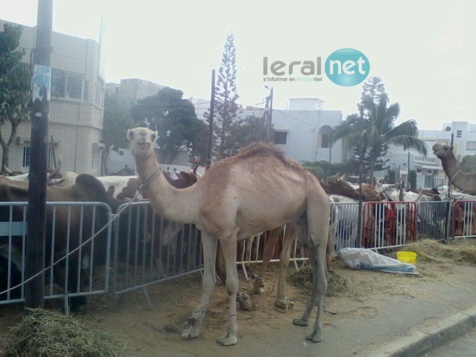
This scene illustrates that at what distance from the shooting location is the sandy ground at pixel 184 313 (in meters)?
5.39

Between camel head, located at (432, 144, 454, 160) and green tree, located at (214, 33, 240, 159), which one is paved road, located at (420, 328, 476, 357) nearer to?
camel head, located at (432, 144, 454, 160)

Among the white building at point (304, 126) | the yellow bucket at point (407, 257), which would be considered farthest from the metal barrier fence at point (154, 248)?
the white building at point (304, 126)

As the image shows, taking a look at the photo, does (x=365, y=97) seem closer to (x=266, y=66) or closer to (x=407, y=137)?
(x=407, y=137)

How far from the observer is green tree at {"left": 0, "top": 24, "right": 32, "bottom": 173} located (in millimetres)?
17453

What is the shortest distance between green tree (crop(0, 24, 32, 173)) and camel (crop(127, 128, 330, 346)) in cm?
1359

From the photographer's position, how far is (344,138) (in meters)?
40.9

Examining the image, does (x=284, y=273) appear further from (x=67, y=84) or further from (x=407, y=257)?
(x=67, y=84)

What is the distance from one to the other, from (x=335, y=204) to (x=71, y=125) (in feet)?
42.9

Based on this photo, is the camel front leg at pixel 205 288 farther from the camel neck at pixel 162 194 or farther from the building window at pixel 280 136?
the building window at pixel 280 136

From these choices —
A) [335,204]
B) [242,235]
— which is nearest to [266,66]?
[335,204]

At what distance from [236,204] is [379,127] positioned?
125 ft

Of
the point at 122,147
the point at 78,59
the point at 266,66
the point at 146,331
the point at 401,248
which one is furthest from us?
the point at 122,147

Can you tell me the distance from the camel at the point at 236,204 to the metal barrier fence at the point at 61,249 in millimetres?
911

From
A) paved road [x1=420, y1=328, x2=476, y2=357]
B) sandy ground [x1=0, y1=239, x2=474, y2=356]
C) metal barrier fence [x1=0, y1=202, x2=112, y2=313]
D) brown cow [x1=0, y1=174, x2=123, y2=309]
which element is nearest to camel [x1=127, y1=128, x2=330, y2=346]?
sandy ground [x1=0, y1=239, x2=474, y2=356]
